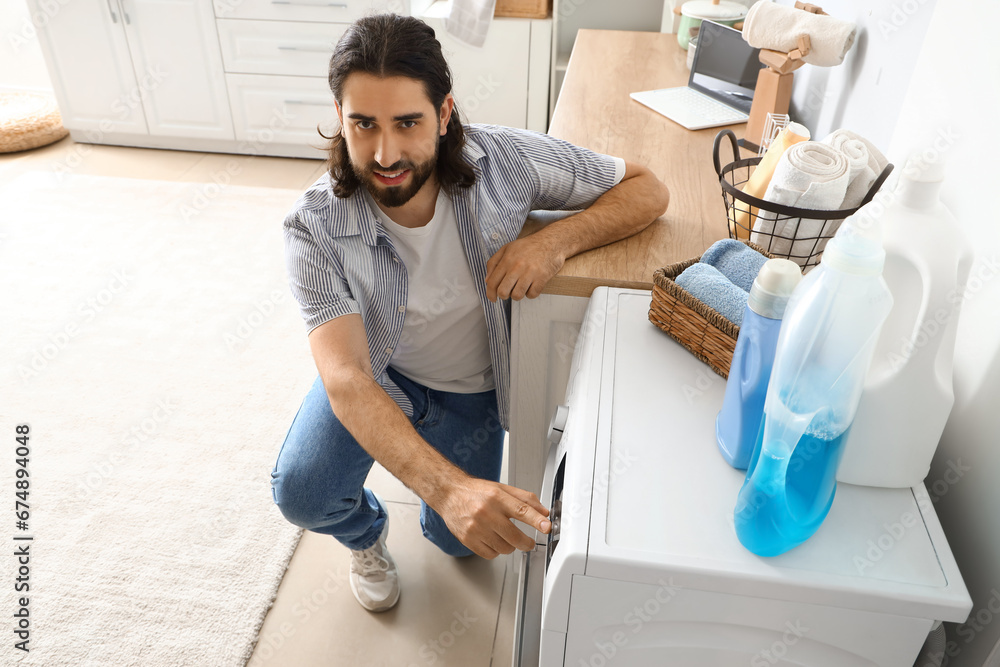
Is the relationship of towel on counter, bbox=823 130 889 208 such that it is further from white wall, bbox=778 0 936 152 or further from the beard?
the beard

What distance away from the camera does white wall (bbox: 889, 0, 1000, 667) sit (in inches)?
28.9

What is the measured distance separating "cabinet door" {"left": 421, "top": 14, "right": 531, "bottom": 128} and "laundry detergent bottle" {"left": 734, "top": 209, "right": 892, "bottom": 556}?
105 inches

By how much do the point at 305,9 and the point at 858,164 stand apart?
8.81 ft

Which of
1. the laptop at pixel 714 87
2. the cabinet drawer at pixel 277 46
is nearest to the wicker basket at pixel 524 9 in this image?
the cabinet drawer at pixel 277 46

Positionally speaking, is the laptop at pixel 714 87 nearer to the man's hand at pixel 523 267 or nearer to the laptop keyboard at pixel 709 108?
the laptop keyboard at pixel 709 108

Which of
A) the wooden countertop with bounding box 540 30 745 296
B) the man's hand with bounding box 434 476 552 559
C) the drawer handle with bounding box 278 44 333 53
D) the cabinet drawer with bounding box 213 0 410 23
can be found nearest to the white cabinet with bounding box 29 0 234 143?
the cabinet drawer with bounding box 213 0 410 23

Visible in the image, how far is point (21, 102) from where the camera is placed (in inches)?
145

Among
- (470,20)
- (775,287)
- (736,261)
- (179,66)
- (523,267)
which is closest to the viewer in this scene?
(775,287)

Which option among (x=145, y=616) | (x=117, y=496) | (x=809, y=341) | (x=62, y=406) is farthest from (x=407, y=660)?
(x=62, y=406)

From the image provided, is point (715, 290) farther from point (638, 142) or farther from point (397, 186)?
point (638, 142)

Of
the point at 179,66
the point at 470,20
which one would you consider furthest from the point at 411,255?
the point at 179,66

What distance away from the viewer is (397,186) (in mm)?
1216

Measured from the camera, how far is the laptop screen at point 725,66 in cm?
195

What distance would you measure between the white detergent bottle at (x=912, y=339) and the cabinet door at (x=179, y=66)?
320cm
